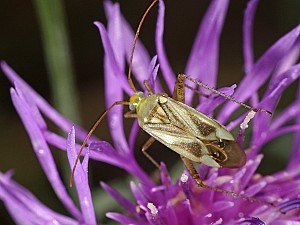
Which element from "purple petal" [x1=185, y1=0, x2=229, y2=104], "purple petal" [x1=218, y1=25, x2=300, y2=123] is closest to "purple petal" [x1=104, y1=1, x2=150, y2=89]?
"purple petal" [x1=185, y1=0, x2=229, y2=104]

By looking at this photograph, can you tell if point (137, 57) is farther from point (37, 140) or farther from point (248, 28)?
point (37, 140)

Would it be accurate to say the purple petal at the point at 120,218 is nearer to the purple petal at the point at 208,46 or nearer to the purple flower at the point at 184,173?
the purple flower at the point at 184,173

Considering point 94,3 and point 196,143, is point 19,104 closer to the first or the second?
point 196,143

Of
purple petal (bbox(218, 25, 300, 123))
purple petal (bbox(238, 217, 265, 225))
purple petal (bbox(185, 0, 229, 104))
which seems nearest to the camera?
purple petal (bbox(238, 217, 265, 225))

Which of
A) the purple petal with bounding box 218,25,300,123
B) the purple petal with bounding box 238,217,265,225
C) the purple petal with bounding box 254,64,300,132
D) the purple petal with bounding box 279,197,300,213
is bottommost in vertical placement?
the purple petal with bounding box 238,217,265,225

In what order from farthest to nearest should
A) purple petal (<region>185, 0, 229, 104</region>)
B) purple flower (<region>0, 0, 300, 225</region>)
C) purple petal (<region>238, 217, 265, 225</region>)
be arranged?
1. purple petal (<region>185, 0, 229, 104</region>)
2. purple flower (<region>0, 0, 300, 225</region>)
3. purple petal (<region>238, 217, 265, 225</region>)

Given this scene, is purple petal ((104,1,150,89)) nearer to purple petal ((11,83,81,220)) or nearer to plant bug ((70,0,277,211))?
plant bug ((70,0,277,211))

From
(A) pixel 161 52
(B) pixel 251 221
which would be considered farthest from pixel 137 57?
(B) pixel 251 221
